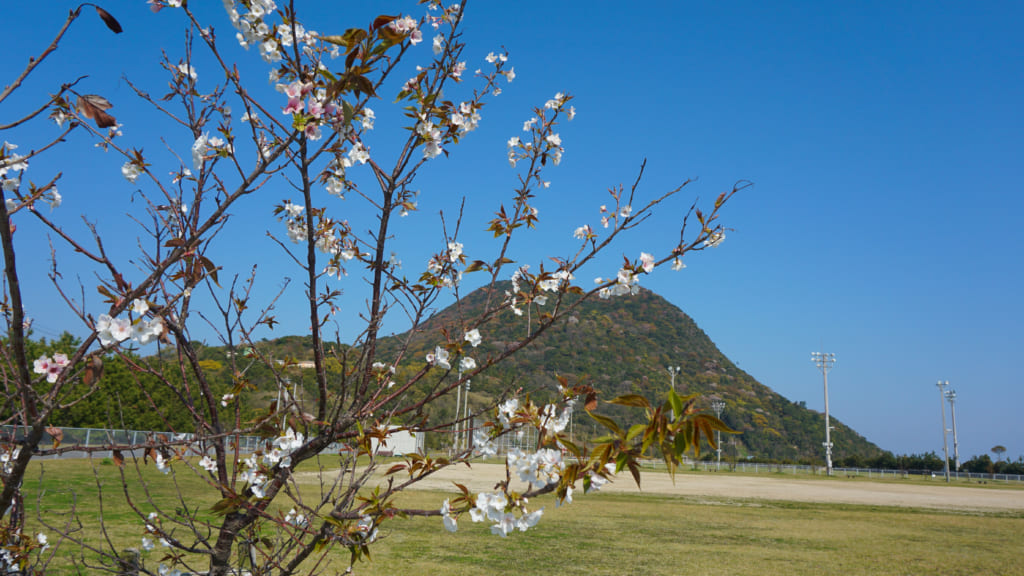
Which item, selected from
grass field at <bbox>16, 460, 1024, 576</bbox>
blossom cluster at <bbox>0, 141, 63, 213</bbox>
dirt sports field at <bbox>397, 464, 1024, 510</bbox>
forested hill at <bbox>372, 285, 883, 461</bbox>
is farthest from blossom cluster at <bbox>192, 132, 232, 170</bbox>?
forested hill at <bbox>372, 285, 883, 461</bbox>

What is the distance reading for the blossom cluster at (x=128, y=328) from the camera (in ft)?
3.28

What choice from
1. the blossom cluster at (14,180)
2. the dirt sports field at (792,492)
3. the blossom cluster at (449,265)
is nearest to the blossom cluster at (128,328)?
the blossom cluster at (14,180)

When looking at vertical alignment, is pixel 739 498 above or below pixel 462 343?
below

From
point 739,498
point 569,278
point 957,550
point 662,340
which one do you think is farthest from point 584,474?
point 662,340

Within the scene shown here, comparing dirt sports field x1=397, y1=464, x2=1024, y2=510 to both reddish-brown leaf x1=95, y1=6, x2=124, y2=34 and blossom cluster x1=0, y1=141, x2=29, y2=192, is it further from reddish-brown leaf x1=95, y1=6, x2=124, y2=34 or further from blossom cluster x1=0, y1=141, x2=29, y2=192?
reddish-brown leaf x1=95, y1=6, x2=124, y2=34

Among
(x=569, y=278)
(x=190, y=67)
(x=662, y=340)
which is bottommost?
(x=569, y=278)

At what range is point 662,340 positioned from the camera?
90.4 meters

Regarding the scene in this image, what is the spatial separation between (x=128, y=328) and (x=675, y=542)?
8.09 m

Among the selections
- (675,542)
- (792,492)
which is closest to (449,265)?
(675,542)

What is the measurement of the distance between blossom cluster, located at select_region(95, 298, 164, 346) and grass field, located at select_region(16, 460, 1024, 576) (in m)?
3.42

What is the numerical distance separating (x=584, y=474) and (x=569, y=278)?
75cm

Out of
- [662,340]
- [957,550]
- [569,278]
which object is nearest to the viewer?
[569,278]

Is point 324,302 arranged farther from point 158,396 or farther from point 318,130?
point 158,396

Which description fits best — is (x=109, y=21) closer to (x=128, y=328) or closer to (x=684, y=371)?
(x=128, y=328)
